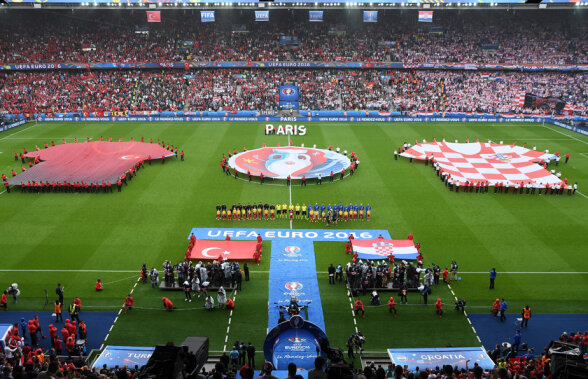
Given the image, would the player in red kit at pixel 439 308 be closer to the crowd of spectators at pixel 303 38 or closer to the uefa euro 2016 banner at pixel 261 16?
the uefa euro 2016 banner at pixel 261 16

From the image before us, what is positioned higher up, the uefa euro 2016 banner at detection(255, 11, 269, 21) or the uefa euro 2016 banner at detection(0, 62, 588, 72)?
the uefa euro 2016 banner at detection(255, 11, 269, 21)

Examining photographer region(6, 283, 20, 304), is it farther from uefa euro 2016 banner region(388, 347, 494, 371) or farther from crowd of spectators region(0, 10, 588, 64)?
crowd of spectators region(0, 10, 588, 64)

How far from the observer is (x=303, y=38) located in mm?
80250

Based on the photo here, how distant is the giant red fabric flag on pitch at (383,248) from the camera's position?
85.7 feet

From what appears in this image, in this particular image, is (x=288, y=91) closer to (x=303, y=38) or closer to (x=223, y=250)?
(x=303, y=38)

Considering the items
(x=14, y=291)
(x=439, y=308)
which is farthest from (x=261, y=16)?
(x=439, y=308)

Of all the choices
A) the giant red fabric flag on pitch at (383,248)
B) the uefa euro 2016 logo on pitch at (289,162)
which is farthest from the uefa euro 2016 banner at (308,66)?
the giant red fabric flag on pitch at (383,248)


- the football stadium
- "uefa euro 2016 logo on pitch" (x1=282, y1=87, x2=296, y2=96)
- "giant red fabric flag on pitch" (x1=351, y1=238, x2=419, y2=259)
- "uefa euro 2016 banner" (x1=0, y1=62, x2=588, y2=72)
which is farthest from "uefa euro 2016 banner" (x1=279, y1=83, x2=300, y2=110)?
"giant red fabric flag on pitch" (x1=351, y1=238, x2=419, y2=259)

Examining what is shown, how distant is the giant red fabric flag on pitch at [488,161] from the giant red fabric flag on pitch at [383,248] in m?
13.1

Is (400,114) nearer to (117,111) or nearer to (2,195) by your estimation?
(117,111)

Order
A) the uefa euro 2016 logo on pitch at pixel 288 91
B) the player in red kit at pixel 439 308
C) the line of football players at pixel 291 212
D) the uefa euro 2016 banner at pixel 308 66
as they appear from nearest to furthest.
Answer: the player in red kit at pixel 439 308, the line of football players at pixel 291 212, the uefa euro 2016 logo on pitch at pixel 288 91, the uefa euro 2016 banner at pixel 308 66

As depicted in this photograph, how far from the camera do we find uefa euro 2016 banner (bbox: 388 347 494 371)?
16.6 metres

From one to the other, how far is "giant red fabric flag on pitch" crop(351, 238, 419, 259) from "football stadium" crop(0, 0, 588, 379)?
206mm

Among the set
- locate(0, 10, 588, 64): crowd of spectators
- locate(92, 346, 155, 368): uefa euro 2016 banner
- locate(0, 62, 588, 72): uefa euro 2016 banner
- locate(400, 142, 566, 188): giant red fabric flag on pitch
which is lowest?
locate(92, 346, 155, 368): uefa euro 2016 banner
